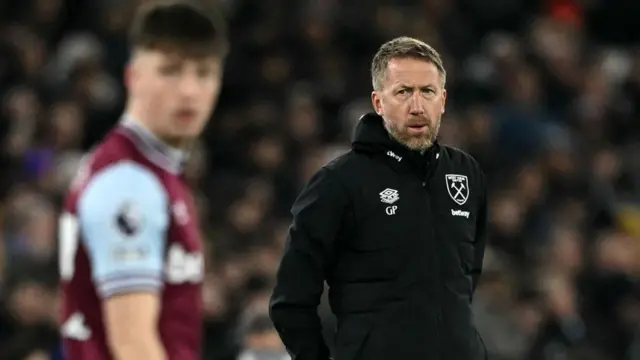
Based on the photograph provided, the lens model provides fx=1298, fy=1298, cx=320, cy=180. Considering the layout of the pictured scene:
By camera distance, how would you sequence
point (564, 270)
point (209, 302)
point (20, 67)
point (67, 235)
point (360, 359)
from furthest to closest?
point (20, 67)
point (564, 270)
point (209, 302)
point (67, 235)
point (360, 359)

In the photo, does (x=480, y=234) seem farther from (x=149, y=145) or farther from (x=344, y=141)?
(x=344, y=141)

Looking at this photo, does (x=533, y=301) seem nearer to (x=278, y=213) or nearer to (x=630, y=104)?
(x=278, y=213)

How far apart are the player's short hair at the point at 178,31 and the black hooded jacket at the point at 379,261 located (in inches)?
52.7

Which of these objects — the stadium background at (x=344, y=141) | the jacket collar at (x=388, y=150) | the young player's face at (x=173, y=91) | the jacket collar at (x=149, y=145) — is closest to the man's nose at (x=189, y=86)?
the young player's face at (x=173, y=91)

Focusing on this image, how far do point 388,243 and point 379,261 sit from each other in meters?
0.04

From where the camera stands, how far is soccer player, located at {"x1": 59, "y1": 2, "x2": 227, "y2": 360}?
12.6 feet

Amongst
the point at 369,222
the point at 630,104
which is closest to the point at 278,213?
the point at 630,104

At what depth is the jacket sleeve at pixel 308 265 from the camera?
2766mm

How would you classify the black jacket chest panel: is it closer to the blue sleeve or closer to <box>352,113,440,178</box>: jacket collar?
<box>352,113,440,178</box>: jacket collar

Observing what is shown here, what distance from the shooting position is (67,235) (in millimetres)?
4012

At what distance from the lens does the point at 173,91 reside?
13.1ft

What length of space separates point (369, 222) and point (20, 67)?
22.4 ft

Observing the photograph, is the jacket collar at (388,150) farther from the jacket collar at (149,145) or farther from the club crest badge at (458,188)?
the jacket collar at (149,145)

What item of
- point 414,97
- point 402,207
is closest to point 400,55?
point 414,97
